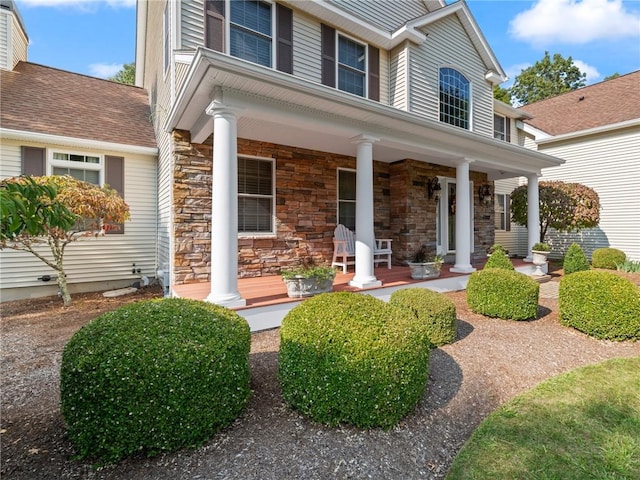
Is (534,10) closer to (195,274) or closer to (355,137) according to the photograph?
(355,137)

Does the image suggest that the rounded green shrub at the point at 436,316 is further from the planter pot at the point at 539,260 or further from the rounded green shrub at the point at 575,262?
the rounded green shrub at the point at 575,262

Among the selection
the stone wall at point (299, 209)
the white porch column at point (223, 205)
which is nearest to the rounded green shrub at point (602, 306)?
the stone wall at point (299, 209)

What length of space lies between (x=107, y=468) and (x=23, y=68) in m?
10.2

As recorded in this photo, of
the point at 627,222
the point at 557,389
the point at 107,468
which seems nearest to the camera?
the point at 107,468

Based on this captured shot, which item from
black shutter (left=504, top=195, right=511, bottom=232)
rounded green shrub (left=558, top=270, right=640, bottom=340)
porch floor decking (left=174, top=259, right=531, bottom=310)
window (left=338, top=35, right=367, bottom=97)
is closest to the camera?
rounded green shrub (left=558, top=270, right=640, bottom=340)

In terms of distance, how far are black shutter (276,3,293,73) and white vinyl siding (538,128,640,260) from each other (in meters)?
11.0

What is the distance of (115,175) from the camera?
6.66 metres

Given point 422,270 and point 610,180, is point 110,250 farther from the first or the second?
point 610,180

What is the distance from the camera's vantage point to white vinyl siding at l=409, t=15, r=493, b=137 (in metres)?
7.99

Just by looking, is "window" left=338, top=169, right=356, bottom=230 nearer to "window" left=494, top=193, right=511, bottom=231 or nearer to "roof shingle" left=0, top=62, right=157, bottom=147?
"roof shingle" left=0, top=62, right=157, bottom=147

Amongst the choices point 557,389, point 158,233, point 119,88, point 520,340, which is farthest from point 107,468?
point 119,88

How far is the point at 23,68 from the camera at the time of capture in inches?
310

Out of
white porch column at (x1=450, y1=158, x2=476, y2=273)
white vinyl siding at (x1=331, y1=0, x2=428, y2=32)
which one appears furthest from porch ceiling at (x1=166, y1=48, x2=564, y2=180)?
white vinyl siding at (x1=331, y1=0, x2=428, y2=32)

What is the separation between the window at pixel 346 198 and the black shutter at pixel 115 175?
464 cm
